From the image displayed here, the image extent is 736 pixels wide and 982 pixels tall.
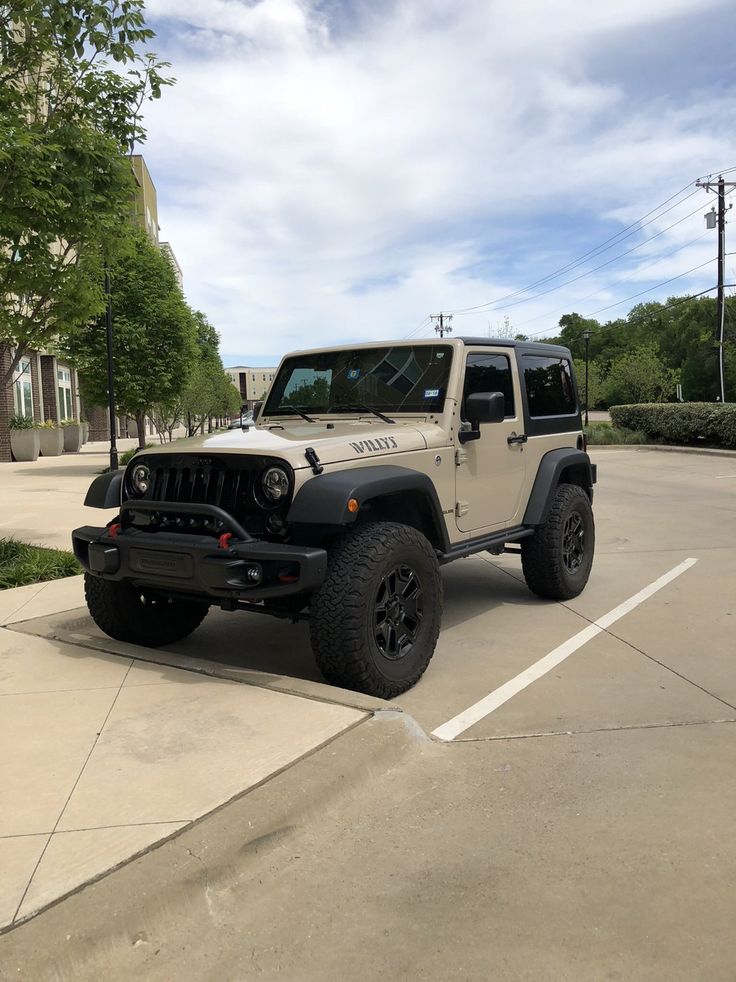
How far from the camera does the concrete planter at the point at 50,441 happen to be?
28.8 metres

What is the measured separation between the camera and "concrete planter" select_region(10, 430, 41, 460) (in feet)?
85.9

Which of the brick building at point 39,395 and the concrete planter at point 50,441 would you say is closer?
the brick building at point 39,395

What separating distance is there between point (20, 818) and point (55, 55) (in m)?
7.00

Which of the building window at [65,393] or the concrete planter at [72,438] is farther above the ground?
the building window at [65,393]

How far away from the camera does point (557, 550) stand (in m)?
6.24

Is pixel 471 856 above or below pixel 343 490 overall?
below

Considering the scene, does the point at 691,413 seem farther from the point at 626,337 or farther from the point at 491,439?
the point at 626,337

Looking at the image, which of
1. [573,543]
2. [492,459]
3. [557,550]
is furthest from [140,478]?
[573,543]

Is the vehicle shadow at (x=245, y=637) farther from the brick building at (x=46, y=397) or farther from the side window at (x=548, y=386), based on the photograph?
the brick building at (x=46, y=397)

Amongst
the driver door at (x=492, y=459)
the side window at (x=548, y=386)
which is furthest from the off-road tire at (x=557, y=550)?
the side window at (x=548, y=386)

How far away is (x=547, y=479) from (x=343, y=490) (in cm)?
261

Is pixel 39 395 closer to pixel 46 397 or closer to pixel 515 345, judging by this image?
pixel 46 397

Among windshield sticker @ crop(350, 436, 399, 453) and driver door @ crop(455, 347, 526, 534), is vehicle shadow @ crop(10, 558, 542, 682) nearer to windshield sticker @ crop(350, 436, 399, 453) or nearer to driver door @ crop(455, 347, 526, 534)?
driver door @ crop(455, 347, 526, 534)

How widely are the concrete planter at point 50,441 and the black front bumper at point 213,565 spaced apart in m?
26.5
